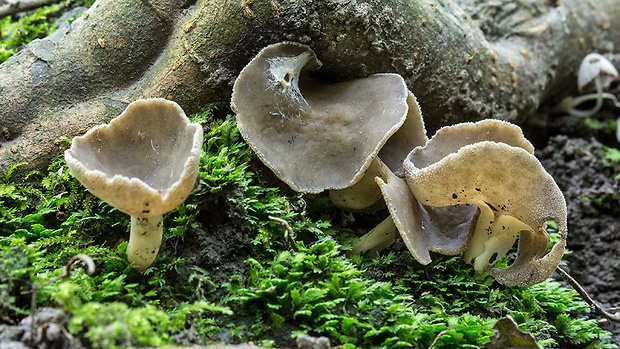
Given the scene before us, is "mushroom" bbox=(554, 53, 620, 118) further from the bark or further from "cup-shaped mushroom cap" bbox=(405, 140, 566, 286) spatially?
"cup-shaped mushroom cap" bbox=(405, 140, 566, 286)

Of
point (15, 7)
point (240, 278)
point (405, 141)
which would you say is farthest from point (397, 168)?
point (15, 7)

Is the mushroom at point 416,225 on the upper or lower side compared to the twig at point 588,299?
upper

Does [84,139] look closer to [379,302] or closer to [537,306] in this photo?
[379,302]

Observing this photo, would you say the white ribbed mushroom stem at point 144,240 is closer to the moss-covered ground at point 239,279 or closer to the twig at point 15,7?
the moss-covered ground at point 239,279

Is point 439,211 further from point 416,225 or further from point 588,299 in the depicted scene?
point 588,299

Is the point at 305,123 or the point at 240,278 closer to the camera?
the point at 240,278

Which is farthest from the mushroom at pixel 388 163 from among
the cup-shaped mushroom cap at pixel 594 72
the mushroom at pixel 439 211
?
the cup-shaped mushroom cap at pixel 594 72
